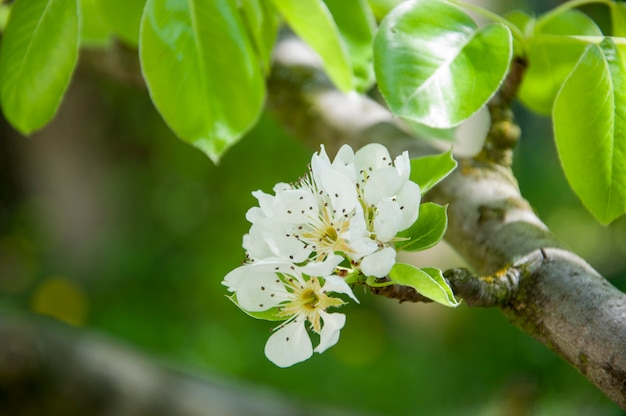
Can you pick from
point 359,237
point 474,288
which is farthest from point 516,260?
point 359,237

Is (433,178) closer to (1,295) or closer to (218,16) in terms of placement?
(218,16)

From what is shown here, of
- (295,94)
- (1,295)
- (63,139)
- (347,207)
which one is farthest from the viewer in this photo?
(63,139)

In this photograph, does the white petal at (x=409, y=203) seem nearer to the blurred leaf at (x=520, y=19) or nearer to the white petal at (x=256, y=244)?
the white petal at (x=256, y=244)

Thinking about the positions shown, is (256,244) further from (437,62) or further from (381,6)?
(381,6)

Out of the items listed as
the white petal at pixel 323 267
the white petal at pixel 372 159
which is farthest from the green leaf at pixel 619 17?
the white petal at pixel 323 267

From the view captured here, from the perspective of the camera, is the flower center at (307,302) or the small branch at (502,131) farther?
the small branch at (502,131)

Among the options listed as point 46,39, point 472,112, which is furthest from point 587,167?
point 46,39
